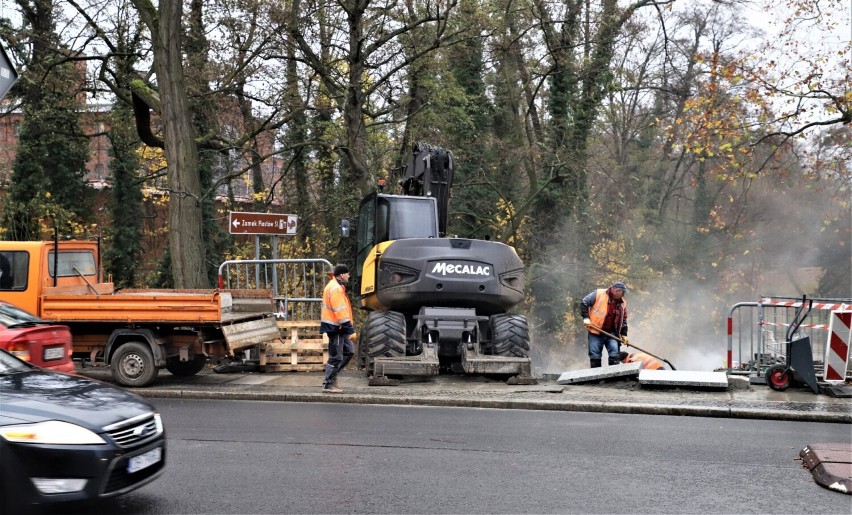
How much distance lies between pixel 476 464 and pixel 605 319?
6853mm

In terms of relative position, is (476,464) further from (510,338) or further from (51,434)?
(510,338)

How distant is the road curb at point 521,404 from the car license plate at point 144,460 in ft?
18.1

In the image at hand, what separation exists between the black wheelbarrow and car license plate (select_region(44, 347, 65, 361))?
9.32m

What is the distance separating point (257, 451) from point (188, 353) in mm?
4845

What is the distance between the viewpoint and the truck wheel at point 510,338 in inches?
496

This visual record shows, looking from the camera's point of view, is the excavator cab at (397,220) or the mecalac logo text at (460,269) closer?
the mecalac logo text at (460,269)

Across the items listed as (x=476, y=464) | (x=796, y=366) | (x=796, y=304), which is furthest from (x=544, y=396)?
(x=476, y=464)

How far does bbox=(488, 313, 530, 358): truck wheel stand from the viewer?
12.6 metres

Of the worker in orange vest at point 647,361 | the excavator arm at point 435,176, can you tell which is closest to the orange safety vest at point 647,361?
the worker in orange vest at point 647,361

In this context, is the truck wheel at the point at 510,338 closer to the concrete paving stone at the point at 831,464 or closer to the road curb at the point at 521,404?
the road curb at the point at 521,404

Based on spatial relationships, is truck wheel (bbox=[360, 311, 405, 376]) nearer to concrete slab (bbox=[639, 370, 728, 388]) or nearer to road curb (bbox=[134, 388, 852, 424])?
road curb (bbox=[134, 388, 852, 424])

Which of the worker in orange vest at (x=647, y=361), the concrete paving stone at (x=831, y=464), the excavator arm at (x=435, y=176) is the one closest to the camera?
the concrete paving stone at (x=831, y=464)

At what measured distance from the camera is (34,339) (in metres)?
9.18

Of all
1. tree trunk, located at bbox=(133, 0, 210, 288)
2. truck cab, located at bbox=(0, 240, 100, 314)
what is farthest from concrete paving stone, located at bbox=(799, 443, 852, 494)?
tree trunk, located at bbox=(133, 0, 210, 288)
